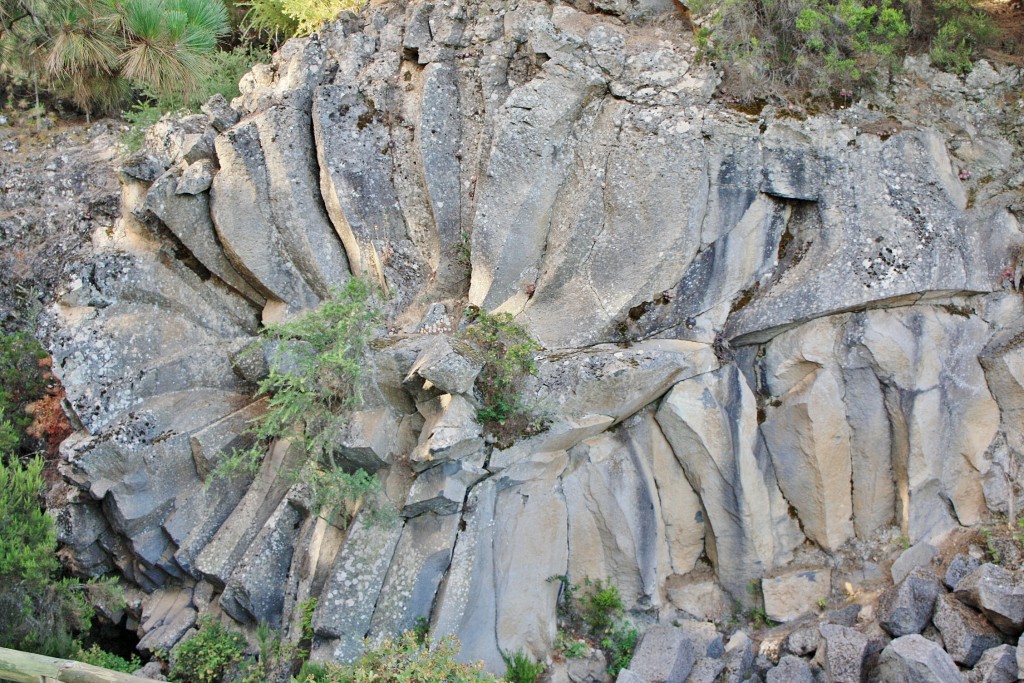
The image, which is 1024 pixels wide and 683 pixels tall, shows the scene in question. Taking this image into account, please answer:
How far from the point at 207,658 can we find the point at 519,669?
3.50 m

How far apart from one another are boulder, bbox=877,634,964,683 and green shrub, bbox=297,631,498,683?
3823 millimetres

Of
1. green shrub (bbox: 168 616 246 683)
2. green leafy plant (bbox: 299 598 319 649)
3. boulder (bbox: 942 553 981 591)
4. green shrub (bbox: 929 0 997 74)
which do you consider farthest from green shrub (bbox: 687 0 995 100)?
green shrub (bbox: 168 616 246 683)

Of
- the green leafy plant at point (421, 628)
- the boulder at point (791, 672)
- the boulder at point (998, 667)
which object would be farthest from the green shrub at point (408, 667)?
the boulder at point (998, 667)

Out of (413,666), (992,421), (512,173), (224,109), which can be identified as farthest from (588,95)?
(413,666)

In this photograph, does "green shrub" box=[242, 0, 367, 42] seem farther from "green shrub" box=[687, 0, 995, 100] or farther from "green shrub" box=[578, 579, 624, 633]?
"green shrub" box=[578, 579, 624, 633]

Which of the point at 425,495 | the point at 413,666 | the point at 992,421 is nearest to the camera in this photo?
the point at 413,666

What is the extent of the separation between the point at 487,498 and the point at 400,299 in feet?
9.84

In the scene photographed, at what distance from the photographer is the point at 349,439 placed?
991 cm

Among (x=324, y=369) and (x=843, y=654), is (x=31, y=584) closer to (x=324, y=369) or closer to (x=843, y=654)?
(x=324, y=369)

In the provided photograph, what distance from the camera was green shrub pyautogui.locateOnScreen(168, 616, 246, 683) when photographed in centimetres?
994

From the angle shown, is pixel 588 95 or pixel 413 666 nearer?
pixel 413 666

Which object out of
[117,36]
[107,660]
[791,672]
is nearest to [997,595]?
[791,672]

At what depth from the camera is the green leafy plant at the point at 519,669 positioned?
9578 mm

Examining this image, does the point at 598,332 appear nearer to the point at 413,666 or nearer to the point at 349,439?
the point at 349,439
